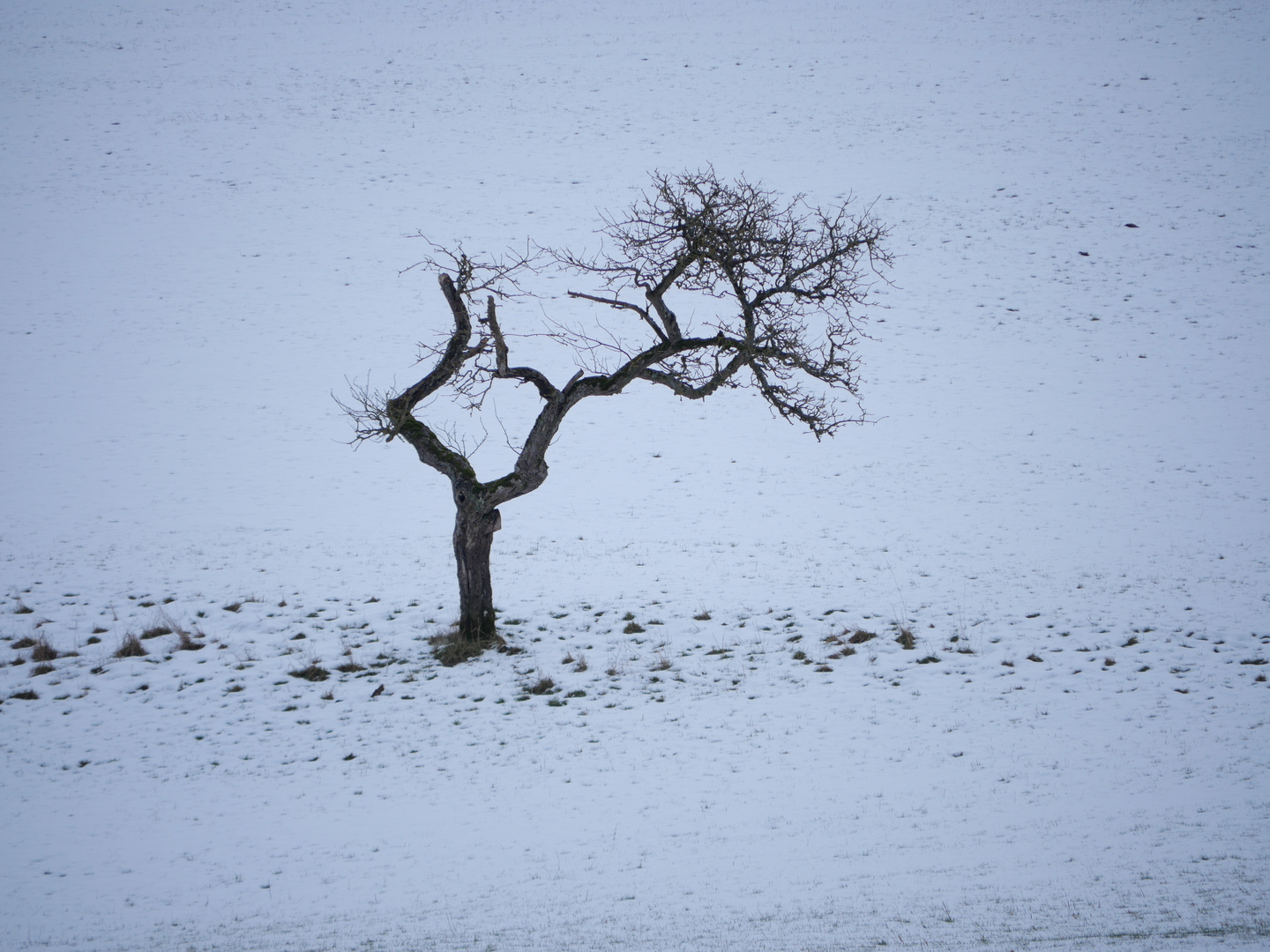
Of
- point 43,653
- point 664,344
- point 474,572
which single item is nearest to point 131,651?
point 43,653

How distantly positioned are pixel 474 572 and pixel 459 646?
102cm

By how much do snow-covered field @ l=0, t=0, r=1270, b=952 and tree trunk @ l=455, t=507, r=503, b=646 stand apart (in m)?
0.71

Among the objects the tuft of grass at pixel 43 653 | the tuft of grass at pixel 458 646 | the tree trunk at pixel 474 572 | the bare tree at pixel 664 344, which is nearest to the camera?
the bare tree at pixel 664 344

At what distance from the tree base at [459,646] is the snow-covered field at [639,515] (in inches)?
12.5

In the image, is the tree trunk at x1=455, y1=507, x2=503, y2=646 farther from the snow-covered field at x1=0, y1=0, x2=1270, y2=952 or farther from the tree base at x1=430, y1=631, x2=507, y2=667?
the snow-covered field at x1=0, y1=0, x2=1270, y2=952

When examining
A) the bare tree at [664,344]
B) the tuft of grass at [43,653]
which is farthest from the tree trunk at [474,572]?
the tuft of grass at [43,653]

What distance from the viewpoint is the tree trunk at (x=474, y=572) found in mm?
10984

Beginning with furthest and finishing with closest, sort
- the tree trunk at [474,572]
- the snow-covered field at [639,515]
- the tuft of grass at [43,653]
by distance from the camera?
the tree trunk at [474,572] < the tuft of grass at [43,653] < the snow-covered field at [639,515]

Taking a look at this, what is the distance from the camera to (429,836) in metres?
6.96

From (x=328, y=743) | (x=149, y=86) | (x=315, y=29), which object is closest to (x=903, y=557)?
(x=328, y=743)

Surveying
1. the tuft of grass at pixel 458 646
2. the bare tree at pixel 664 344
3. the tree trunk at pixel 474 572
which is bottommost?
the tuft of grass at pixel 458 646

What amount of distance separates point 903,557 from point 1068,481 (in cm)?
591

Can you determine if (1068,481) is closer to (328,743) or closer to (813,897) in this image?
(813,897)

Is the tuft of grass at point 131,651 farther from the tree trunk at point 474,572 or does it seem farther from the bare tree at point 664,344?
the tree trunk at point 474,572
